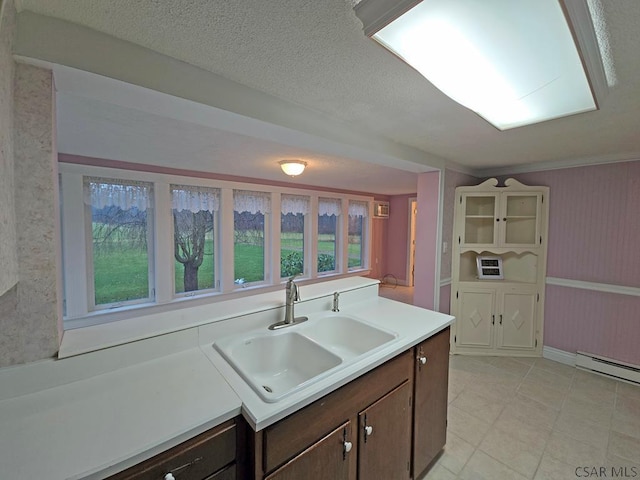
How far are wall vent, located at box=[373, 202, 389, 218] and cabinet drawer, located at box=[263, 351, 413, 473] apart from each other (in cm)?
506

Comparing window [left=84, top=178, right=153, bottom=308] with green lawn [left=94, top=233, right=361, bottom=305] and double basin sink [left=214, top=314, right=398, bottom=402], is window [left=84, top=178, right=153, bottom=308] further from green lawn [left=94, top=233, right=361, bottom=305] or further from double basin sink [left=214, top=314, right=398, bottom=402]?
double basin sink [left=214, top=314, right=398, bottom=402]

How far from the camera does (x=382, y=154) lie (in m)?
2.10

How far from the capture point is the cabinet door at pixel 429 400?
1504 millimetres

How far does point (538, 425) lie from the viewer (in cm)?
198

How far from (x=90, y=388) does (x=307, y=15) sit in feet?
4.96

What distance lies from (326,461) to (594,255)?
3210 mm

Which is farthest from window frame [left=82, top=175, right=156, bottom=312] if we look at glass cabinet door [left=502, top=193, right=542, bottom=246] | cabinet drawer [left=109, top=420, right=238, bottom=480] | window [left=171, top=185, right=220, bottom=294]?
glass cabinet door [left=502, top=193, right=542, bottom=246]

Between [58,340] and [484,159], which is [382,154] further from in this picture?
[58,340]

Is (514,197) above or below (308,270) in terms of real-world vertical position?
above

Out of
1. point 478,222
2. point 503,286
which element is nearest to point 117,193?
point 478,222

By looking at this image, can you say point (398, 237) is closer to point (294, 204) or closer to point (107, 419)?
point (294, 204)

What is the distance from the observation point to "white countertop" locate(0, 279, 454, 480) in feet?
2.36

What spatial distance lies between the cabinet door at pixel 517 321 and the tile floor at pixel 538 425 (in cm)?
28

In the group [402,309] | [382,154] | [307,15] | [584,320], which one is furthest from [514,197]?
[307,15]
